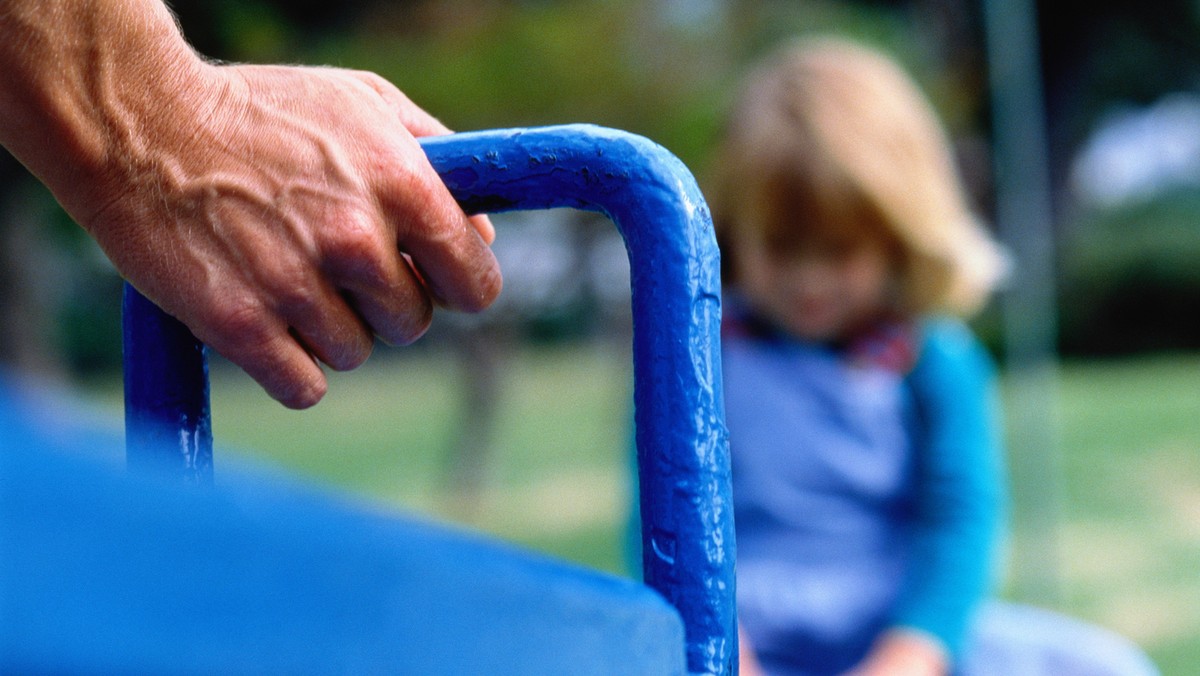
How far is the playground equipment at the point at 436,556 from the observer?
14 centimetres

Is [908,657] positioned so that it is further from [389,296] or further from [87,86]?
[87,86]

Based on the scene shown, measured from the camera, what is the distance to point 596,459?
4.56 metres

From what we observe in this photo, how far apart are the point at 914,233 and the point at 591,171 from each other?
28.9 inches

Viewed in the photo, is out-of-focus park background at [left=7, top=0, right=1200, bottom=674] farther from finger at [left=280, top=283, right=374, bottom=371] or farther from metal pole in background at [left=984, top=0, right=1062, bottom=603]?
finger at [left=280, top=283, right=374, bottom=371]

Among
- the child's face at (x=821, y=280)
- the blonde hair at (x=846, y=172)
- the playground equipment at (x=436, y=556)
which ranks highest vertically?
the blonde hair at (x=846, y=172)

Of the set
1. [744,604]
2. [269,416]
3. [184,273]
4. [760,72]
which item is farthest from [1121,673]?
[269,416]

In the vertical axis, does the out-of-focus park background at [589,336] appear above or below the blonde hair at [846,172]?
above

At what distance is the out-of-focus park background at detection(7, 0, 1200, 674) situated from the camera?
2.77 metres

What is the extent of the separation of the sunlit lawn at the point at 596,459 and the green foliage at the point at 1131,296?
0.88 ft

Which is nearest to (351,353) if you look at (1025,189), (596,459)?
(1025,189)

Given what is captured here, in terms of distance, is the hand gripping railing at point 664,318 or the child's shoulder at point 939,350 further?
the child's shoulder at point 939,350

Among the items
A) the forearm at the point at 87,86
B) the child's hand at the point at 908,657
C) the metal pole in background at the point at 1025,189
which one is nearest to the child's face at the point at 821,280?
the child's hand at the point at 908,657

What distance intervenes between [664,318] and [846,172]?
2.30 ft

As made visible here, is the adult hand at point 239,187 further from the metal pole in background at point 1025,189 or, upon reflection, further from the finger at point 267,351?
the metal pole in background at point 1025,189
